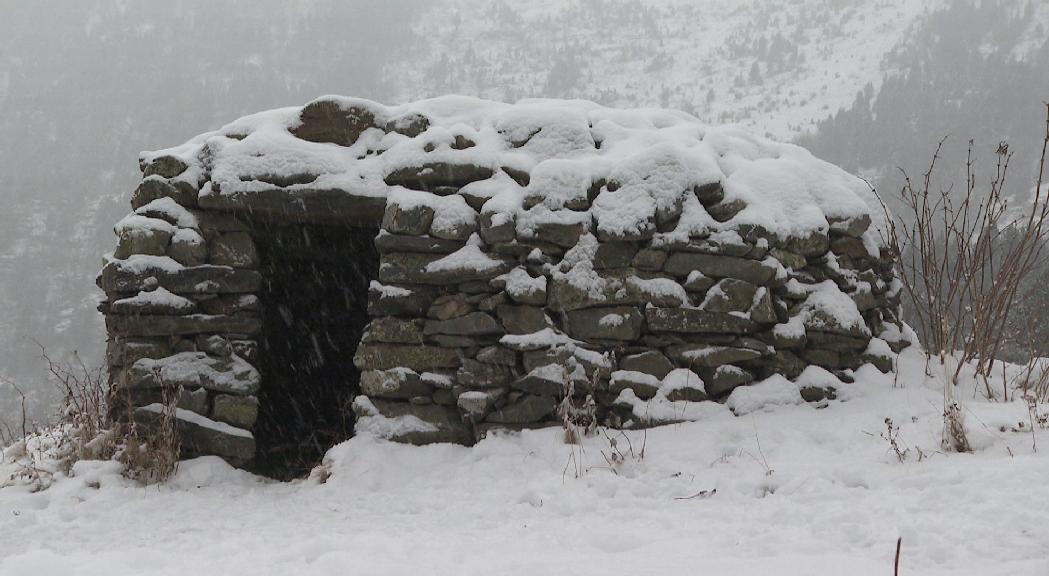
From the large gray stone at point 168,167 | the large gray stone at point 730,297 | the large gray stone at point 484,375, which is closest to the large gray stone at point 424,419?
the large gray stone at point 484,375

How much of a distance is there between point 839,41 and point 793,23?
4.53m

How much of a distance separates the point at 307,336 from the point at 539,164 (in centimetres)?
226

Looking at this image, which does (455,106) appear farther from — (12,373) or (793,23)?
(793,23)

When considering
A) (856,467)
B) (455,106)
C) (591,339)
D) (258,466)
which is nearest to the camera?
(856,467)

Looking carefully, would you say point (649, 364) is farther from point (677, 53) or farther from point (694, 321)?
point (677, 53)

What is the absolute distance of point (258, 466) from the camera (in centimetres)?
400

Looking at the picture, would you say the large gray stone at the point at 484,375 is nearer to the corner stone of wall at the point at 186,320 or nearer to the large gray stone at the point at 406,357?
the large gray stone at the point at 406,357

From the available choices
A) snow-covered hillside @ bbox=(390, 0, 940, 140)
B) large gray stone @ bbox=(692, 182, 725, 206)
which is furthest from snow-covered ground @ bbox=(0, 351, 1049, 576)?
snow-covered hillside @ bbox=(390, 0, 940, 140)

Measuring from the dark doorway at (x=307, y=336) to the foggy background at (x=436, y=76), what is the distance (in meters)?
20.4

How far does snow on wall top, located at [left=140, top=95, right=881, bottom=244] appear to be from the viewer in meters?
3.68

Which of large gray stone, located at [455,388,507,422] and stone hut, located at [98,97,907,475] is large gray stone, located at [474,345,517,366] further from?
large gray stone, located at [455,388,507,422]

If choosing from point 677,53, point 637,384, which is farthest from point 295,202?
point 677,53

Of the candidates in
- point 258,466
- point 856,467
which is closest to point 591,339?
point 856,467

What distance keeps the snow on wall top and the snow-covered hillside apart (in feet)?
93.3
